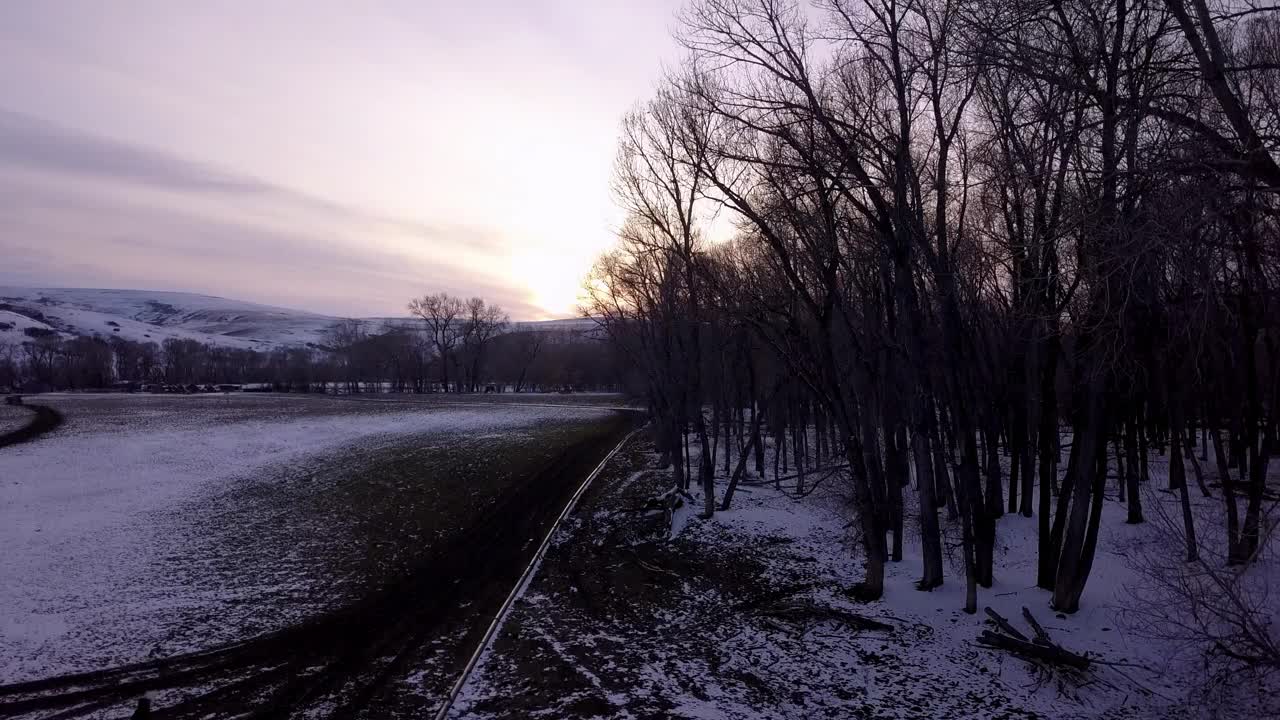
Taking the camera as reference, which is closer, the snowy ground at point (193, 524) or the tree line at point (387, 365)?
the snowy ground at point (193, 524)

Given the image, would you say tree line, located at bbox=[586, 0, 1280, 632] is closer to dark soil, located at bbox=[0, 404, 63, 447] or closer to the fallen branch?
the fallen branch

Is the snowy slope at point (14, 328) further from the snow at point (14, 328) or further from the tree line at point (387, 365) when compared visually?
the tree line at point (387, 365)

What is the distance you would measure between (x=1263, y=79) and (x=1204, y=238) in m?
2.43

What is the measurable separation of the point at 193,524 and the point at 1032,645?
20337mm

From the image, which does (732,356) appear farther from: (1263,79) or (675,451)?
(1263,79)

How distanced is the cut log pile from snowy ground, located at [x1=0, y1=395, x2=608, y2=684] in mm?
11625

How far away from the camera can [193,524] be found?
1864cm

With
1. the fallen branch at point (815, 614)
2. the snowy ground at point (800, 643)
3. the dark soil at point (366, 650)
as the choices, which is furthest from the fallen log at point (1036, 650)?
the dark soil at point (366, 650)

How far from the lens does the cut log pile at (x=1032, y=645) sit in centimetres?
919

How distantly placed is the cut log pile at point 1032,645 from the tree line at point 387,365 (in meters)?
91.8

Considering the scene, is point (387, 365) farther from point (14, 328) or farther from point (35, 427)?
point (14, 328)

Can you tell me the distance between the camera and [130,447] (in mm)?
32031

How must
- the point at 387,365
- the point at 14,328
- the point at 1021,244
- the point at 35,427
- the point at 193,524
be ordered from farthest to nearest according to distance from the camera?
the point at 14,328 < the point at 387,365 < the point at 35,427 < the point at 193,524 < the point at 1021,244

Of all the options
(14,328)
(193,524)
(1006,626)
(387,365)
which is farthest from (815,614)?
(14,328)
